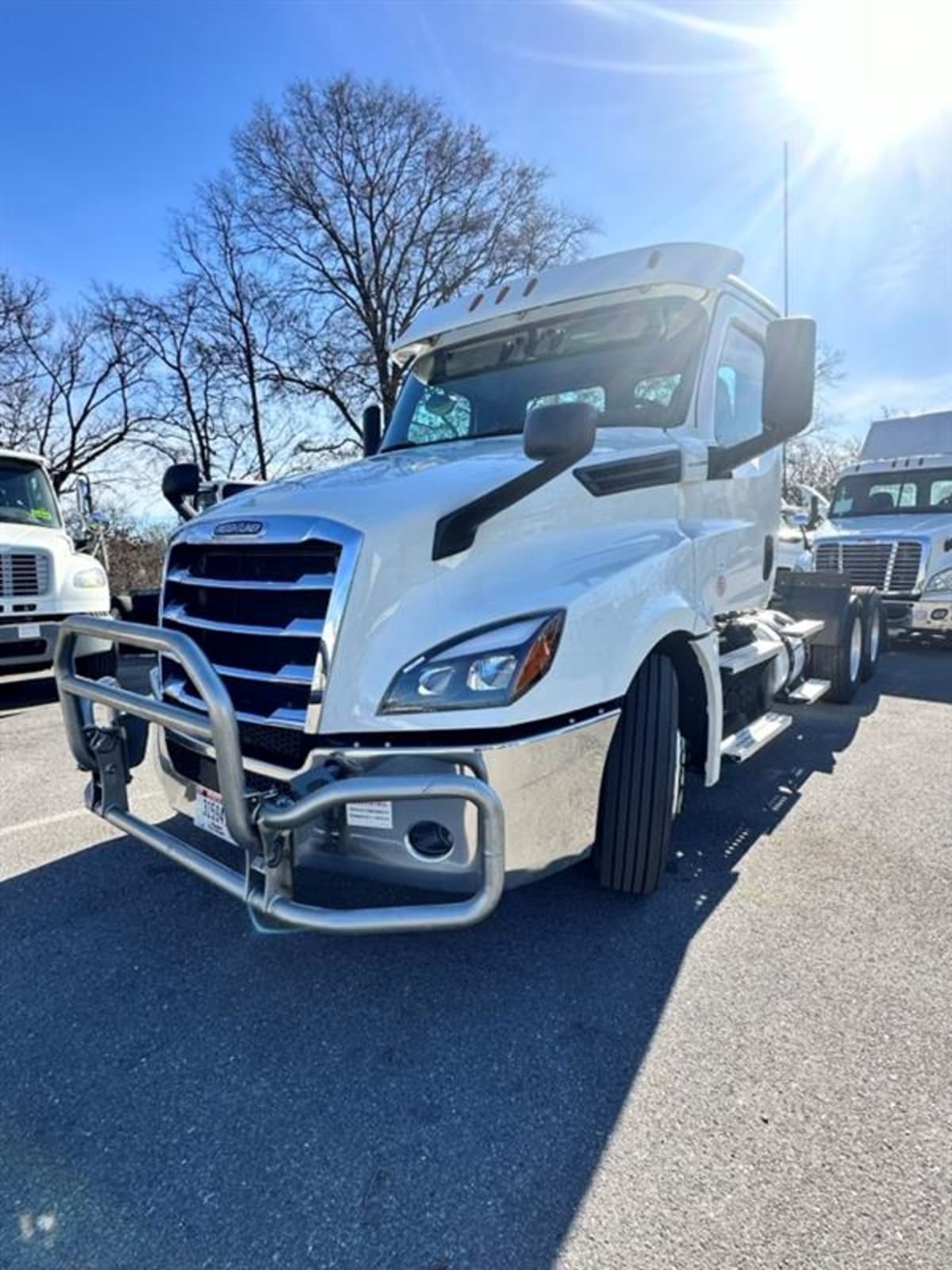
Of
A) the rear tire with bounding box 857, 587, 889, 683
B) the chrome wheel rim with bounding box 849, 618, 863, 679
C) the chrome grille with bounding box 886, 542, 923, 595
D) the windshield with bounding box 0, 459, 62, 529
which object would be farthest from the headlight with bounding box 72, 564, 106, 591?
the chrome grille with bounding box 886, 542, 923, 595

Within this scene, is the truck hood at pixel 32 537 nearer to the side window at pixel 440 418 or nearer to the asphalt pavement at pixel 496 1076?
the asphalt pavement at pixel 496 1076

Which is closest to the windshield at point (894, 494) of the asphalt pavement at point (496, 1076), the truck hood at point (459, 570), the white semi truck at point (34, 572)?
the asphalt pavement at point (496, 1076)

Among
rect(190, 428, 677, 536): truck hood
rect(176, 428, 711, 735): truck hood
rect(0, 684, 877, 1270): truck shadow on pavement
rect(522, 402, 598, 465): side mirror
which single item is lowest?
rect(0, 684, 877, 1270): truck shadow on pavement

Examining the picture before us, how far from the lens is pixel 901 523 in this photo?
10289mm

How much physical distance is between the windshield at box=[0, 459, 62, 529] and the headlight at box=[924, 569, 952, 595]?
10.2 meters

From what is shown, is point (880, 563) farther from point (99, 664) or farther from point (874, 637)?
point (99, 664)

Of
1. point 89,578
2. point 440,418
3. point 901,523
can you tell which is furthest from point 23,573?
point 901,523

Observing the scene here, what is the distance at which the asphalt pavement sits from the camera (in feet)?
5.58

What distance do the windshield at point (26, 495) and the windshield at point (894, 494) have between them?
1064 cm

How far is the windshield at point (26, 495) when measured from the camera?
7.62m

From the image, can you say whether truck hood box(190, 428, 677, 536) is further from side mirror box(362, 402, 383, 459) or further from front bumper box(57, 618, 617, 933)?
side mirror box(362, 402, 383, 459)

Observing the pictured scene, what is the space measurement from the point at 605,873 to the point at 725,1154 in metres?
1.13

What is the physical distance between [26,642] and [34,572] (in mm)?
708

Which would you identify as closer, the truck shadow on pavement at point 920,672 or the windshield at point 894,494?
the truck shadow on pavement at point 920,672
